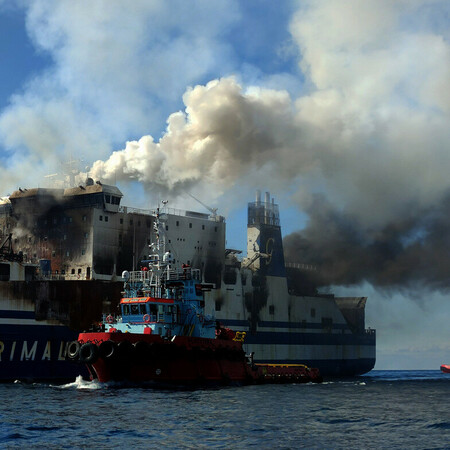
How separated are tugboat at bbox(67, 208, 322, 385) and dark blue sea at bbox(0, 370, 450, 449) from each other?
5.45ft

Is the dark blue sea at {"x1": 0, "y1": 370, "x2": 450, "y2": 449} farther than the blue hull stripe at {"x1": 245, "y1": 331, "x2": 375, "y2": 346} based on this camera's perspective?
No

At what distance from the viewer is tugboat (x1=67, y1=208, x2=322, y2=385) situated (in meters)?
45.5

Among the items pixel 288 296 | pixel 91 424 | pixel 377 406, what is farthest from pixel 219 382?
pixel 288 296

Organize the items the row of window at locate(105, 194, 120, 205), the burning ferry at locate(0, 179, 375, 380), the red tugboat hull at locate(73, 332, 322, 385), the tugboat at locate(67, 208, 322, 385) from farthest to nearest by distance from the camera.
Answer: the row of window at locate(105, 194, 120, 205), the burning ferry at locate(0, 179, 375, 380), the tugboat at locate(67, 208, 322, 385), the red tugboat hull at locate(73, 332, 322, 385)

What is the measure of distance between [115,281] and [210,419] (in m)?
32.6

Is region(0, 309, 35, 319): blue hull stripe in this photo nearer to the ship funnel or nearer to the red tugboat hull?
the red tugboat hull

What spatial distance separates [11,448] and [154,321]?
23553mm

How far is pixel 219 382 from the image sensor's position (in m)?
50.4

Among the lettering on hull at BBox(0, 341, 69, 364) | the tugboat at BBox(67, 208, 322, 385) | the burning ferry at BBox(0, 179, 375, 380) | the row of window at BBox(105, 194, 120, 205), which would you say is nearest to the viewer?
the tugboat at BBox(67, 208, 322, 385)

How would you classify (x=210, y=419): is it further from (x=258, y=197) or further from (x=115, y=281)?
(x=258, y=197)

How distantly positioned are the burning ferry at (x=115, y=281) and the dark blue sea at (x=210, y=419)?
29.8ft

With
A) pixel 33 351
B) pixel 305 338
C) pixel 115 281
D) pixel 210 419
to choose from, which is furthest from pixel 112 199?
pixel 210 419

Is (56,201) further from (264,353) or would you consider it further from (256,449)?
(256,449)

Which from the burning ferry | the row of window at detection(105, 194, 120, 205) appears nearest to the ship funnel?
the burning ferry
